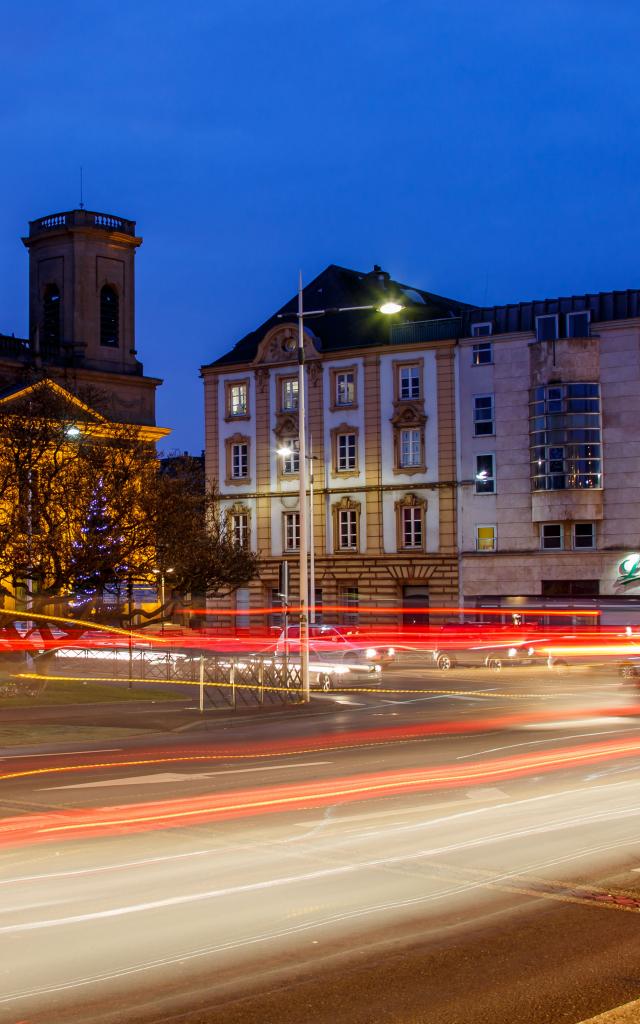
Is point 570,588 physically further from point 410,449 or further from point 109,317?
point 109,317

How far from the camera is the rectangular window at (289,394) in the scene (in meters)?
75.1

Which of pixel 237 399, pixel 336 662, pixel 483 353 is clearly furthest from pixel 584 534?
pixel 336 662

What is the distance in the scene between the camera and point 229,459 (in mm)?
77812

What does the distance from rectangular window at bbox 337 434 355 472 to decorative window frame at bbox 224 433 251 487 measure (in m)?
6.31

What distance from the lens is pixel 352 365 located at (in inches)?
2889

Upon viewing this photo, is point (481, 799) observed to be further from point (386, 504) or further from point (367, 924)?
point (386, 504)

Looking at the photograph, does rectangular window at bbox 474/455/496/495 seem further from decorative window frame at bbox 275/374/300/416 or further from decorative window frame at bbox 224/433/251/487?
decorative window frame at bbox 224/433/251/487

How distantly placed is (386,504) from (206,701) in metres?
38.7

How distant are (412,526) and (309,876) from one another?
60.1 m

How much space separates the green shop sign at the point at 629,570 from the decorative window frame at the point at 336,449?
52.0 feet

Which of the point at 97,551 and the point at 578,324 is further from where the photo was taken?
the point at 578,324

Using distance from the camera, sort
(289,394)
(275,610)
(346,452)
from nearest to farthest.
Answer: (346,452) < (275,610) < (289,394)

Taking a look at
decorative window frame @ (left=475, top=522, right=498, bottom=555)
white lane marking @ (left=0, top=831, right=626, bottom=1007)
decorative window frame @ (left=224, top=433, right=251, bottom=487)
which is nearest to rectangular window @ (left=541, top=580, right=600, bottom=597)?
decorative window frame @ (left=475, top=522, right=498, bottom=555)

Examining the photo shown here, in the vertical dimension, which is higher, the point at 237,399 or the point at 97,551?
the point at 237,399
